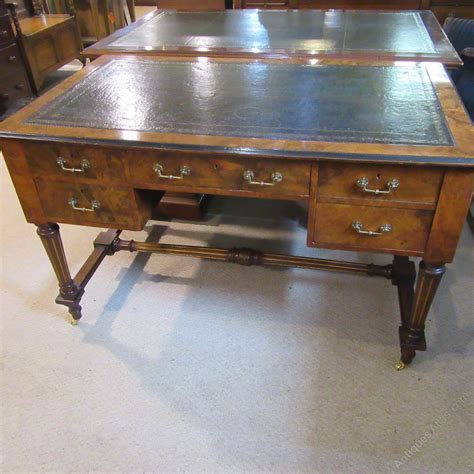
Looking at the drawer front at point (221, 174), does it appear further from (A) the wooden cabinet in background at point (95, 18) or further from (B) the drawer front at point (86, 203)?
(A) the wooden cabinet in background at point (95, 18)

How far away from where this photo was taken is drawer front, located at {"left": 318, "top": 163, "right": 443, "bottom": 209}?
3.60 ft

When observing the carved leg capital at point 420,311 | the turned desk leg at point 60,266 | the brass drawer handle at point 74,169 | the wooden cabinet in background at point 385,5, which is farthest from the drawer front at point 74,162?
the wooden cabinet in background at point 385,5

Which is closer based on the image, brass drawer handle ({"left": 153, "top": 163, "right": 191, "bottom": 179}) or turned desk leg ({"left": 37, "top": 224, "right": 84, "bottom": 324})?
brass drawer handle ({"left": 153, "top": 163, "right": 191, "bottom": 179})

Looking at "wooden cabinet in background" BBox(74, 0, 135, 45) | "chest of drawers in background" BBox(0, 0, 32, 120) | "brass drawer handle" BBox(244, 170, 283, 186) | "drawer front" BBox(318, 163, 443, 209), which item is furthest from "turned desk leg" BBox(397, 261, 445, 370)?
"wooden cabinet in background" BBox(74, 0, 135, 45)

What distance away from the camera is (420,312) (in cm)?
138

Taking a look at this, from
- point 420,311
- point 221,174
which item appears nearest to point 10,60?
point 221,174

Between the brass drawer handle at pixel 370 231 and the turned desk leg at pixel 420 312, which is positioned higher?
the brass drawer handle at pixel 370 231

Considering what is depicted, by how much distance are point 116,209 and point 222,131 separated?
402 millimetres

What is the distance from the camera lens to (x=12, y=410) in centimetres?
139

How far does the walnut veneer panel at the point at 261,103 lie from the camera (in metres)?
1.18

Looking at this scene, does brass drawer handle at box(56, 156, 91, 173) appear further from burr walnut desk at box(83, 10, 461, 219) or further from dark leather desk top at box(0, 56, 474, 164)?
burr walnut desk at box(83, 10, 461, 219)

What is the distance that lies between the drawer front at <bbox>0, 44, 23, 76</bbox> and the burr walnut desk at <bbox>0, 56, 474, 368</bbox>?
203 centimetres

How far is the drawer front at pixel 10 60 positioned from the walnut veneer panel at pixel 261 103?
1.92 metres

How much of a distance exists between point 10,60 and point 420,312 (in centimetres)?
315
